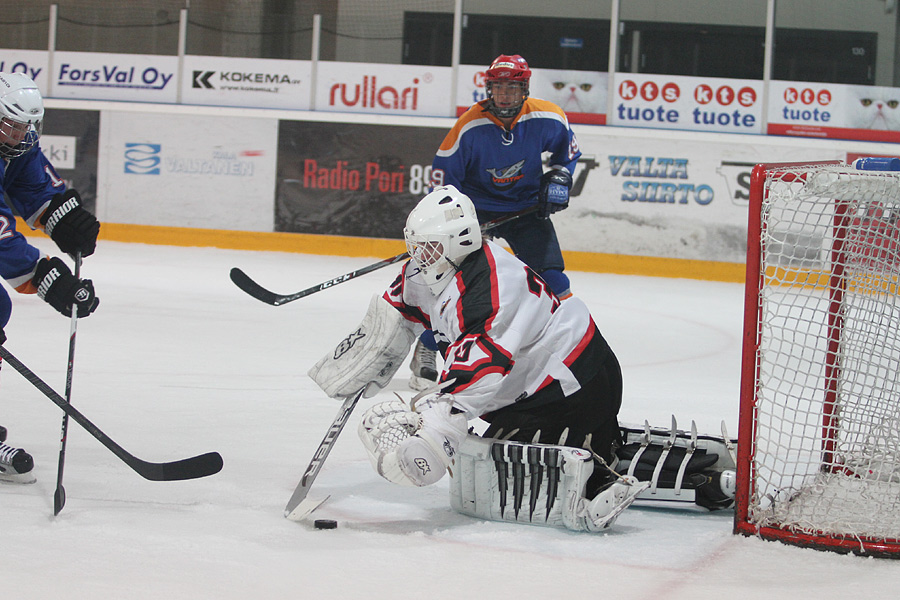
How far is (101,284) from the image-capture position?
6004 millimetres

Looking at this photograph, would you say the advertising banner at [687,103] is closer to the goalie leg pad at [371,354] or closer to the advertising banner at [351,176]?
the advertising banner at [351,176]

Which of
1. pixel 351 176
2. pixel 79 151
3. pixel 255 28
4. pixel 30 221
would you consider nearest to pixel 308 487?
pixel 30 221

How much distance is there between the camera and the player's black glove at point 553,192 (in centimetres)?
381

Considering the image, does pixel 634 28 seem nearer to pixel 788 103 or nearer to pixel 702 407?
pixel 788 103

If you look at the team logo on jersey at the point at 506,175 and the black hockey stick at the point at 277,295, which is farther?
the team logo on jersey at the point at 506,175

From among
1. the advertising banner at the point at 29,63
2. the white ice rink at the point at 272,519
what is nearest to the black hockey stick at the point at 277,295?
the white ice rink at the point at 272,519

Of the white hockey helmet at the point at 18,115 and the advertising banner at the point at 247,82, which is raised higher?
the advertising banner at the point at 247,82

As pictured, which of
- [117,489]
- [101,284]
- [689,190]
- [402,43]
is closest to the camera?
[117,489]

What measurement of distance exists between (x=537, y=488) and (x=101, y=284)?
14.7ft

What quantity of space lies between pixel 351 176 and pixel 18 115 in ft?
19.8

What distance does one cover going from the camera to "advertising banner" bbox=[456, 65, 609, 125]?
8609mm

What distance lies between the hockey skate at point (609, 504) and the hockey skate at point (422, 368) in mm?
1689

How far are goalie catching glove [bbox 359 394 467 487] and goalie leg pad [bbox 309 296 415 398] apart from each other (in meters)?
0.26

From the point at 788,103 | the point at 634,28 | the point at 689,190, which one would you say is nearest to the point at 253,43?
the point at 634,28
